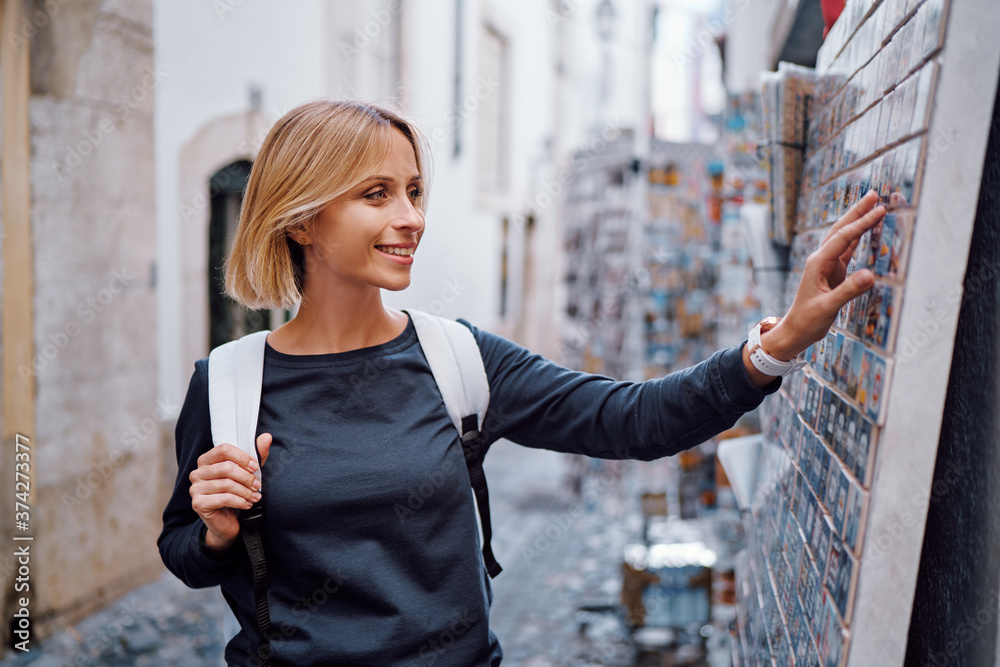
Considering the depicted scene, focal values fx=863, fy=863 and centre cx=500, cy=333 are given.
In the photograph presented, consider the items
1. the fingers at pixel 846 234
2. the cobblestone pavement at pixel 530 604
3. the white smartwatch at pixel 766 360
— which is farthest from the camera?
the cobblestone pavement at pixel 530 604

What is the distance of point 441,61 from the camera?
9773mm

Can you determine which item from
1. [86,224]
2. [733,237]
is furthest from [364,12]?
[733,237]

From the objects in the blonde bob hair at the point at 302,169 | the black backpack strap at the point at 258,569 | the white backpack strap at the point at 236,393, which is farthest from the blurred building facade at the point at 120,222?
the black backpack strap at the point at 258,569

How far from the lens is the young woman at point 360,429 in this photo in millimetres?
1608

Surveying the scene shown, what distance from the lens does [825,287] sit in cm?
129

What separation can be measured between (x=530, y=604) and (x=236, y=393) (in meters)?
3.91

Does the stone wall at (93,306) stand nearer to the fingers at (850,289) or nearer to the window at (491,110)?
the fingers at (850,289)

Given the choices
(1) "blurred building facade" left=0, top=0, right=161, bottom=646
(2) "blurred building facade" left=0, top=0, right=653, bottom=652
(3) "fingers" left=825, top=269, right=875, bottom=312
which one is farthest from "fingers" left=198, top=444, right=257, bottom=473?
(1) "blurred building facade" left=0, top=0, right=161, bottom=646

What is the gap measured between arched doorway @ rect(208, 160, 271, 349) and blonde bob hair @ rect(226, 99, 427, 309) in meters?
4.44

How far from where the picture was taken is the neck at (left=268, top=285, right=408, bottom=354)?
179cm

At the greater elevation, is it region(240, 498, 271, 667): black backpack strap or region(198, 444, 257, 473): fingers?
region(198, 444, 257, 473): fingers

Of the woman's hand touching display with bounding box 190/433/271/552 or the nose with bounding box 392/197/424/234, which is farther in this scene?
the nose with bounding box 392/197/424/234

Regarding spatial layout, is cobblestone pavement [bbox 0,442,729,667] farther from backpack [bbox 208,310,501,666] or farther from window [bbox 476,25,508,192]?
window [bbox 476,25,508,192]

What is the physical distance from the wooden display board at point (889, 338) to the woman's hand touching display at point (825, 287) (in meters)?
0.02
